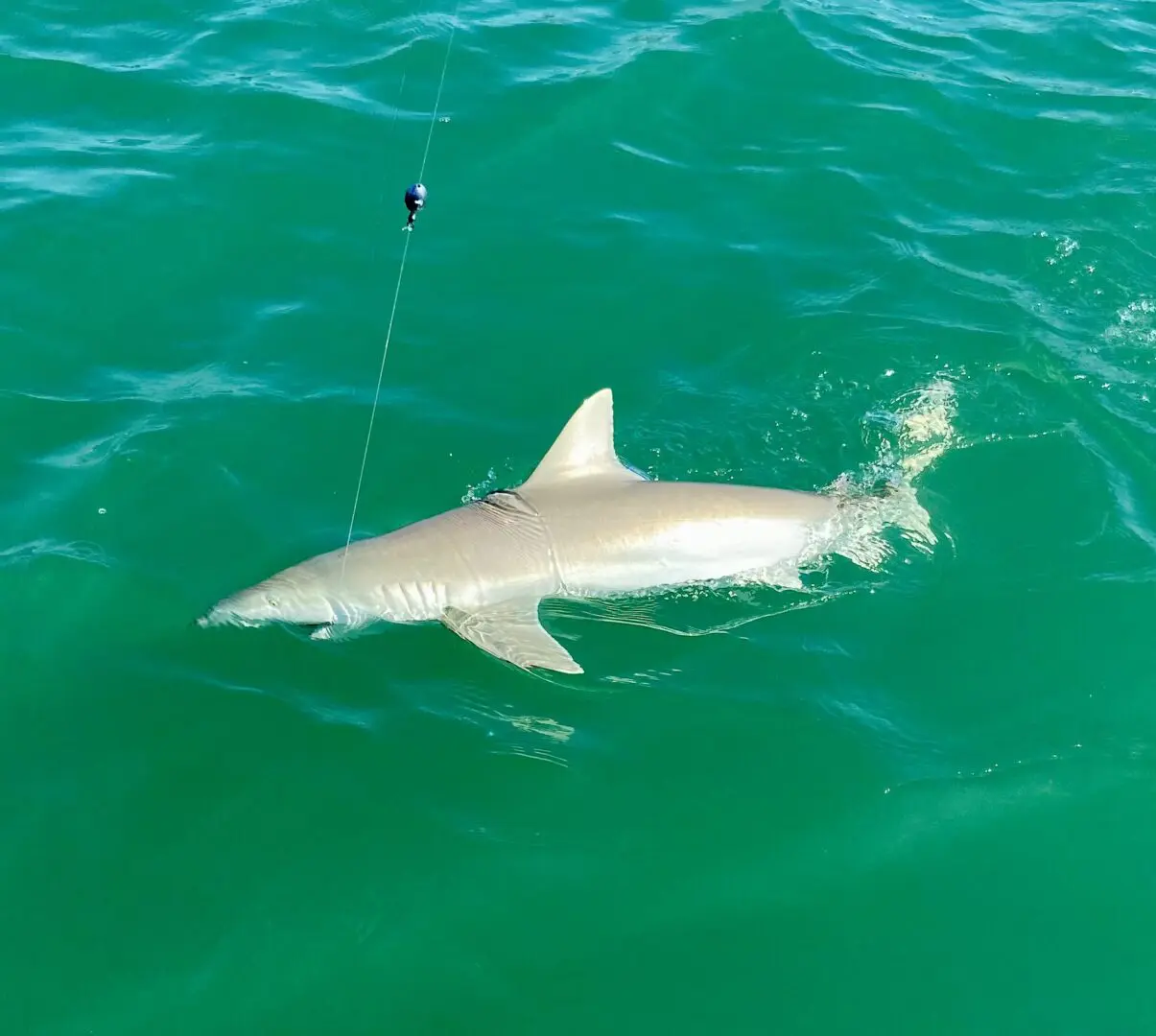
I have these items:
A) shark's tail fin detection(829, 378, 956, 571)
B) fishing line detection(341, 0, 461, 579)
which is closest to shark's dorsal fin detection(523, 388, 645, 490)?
fishing line detection(341, 0, 461, 579)

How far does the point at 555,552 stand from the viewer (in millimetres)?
9312

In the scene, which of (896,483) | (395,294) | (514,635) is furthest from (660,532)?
(395,294)

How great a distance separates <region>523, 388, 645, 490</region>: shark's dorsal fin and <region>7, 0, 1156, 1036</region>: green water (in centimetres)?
99

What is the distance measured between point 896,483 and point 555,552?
3283 mm

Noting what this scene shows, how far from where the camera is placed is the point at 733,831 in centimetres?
762

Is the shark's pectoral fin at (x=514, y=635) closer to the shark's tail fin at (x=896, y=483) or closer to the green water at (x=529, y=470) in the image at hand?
the green water at (x=529, y=470)

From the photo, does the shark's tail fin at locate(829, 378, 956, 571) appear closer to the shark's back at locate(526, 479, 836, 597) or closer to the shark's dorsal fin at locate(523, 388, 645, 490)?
the shark's back at locate(526, 479, 836, 597)

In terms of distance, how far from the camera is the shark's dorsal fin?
31.2 ft

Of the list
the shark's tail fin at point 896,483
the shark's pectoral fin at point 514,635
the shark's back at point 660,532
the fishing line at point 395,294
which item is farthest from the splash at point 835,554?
the fishing line at point 395,294

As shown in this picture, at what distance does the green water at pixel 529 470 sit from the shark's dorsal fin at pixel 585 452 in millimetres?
986

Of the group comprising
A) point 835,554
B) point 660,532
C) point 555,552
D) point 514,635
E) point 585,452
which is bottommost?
point 514,635

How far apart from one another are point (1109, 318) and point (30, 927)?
11.3 meters

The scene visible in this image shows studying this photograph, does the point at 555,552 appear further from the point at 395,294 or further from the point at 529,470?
the point at 395,294

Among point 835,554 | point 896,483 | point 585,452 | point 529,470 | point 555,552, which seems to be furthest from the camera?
point 529,470
